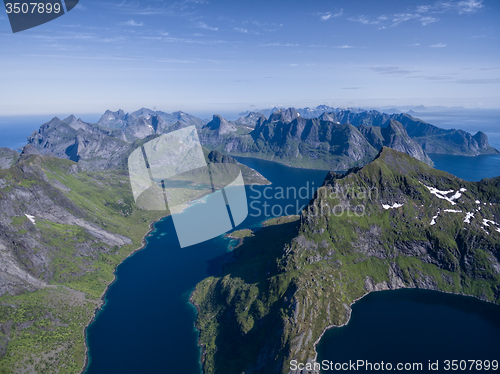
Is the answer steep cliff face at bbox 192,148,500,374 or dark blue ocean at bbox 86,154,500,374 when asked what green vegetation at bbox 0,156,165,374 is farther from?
steep cliff face at bbox 192,148,500,374

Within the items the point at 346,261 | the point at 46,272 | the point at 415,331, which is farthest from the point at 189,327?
the point at 415,331

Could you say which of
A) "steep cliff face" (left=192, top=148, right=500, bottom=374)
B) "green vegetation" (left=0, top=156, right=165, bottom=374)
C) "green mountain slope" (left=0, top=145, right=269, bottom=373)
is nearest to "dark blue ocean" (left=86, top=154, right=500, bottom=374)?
"steep cliff face" (left=192, top=148, right=500, bottom=374)

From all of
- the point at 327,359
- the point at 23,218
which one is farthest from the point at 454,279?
the point at 23,218

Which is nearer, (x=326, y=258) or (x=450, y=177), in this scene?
(x=326, y=258)

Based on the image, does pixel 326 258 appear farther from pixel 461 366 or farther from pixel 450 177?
pixel 450 177

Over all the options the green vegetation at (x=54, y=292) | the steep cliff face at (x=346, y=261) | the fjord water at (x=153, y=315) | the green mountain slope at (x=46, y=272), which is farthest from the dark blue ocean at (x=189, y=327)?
the green mountain slope at (x=46, y=272)

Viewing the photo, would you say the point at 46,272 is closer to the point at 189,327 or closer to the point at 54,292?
the point at 54,292

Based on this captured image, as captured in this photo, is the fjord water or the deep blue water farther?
the fjord water
